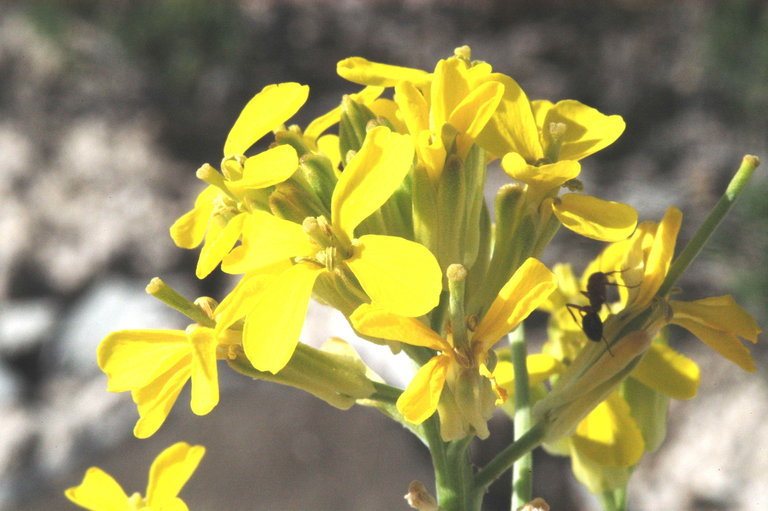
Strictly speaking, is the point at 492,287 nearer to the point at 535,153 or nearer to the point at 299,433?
the point at 535,153

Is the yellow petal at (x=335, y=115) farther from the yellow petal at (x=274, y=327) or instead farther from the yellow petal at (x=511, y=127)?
the yellow petal at (x=274, y=327)

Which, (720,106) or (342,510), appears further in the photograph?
(720,106)

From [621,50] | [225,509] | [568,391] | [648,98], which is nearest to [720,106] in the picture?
[648,98]

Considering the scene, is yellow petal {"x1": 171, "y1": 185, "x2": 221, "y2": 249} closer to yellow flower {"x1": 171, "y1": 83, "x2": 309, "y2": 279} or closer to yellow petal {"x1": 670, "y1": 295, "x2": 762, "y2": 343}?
yellow flower {"x1": 171, "y1": 83, "x2": 309, "y2": 279}

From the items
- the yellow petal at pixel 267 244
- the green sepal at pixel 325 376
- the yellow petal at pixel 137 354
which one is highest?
the yellow petal at pixel 267 244

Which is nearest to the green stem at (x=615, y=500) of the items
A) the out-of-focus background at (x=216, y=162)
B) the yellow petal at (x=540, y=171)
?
the yellow petal at (x=540, y=171)

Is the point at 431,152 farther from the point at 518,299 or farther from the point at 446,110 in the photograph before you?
the point at 518,299
